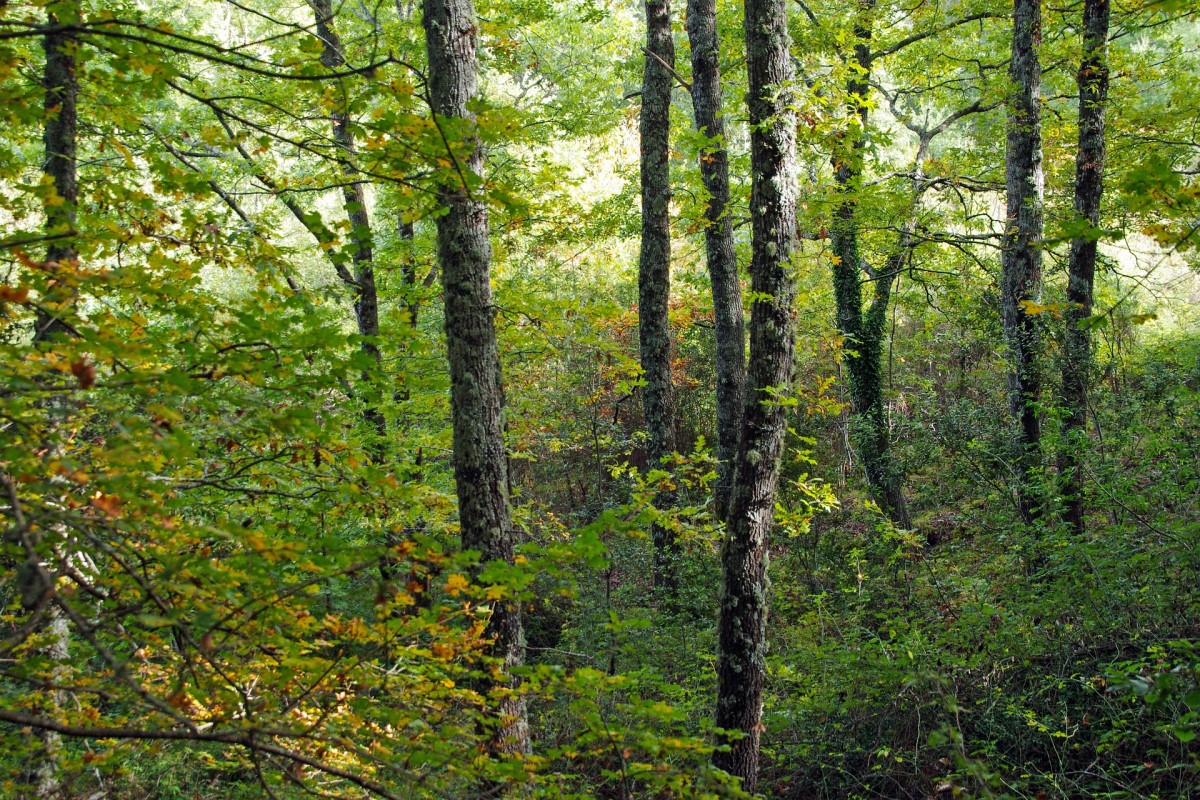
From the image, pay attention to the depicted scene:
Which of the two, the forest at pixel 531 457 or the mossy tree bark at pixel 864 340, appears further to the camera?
the mossy tree bark at pixel 864 340

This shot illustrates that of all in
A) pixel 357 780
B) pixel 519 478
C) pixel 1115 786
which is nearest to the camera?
pixel 357 780

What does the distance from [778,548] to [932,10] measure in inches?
325

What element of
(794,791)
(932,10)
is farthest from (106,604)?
(932,10)

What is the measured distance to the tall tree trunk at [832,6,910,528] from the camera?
9.98 meters

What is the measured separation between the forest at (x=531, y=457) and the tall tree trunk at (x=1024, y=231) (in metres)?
0.05

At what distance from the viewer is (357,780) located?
2199 millimetres

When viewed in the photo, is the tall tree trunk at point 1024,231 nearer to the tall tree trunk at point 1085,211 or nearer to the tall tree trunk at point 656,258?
the tall tree trunk at point 1085,211

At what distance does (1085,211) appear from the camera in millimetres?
8414

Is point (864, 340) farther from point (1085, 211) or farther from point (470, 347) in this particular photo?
point (470, 347)

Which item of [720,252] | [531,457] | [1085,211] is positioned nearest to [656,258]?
[720,252]

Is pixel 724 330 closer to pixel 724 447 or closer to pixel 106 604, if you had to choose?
pixel 724 447

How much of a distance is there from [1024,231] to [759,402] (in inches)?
222

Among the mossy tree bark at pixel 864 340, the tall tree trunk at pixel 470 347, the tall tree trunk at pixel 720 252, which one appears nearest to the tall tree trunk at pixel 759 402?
the tall tree trunk at pixel 470 347

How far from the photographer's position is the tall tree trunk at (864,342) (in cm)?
998
